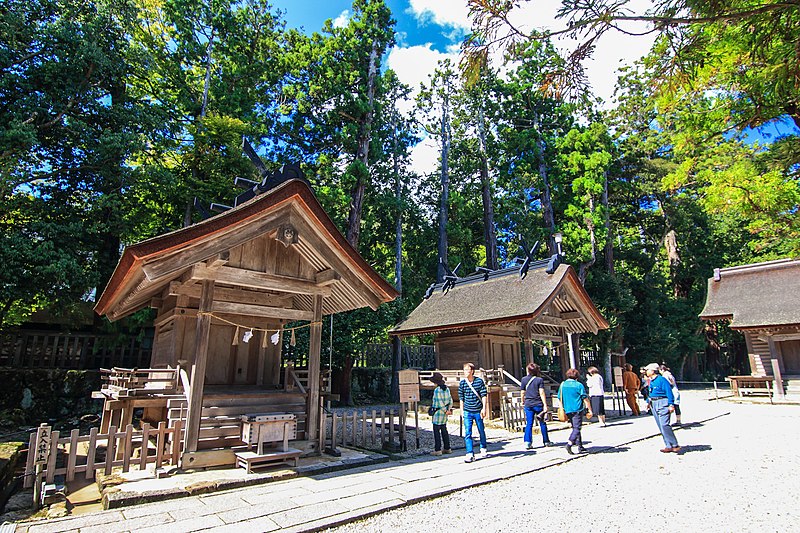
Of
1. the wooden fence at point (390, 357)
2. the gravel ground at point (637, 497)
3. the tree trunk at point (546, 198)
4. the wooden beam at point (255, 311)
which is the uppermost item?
the tree trunk at point (546, 198)

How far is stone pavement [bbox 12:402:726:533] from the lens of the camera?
4.75 metres

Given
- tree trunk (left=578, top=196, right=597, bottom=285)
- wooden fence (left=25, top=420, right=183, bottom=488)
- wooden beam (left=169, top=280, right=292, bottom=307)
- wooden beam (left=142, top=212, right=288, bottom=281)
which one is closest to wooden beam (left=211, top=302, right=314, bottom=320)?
wooden beam (left=169, top=280, right=292, bottom=307)

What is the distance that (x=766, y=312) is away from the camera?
20.9 m

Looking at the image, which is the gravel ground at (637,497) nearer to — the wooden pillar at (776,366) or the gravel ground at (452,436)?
the gravel ground at (452,436)

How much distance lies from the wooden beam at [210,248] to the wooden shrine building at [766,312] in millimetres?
23991

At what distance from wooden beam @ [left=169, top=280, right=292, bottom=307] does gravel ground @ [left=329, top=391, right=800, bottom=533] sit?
5825mm

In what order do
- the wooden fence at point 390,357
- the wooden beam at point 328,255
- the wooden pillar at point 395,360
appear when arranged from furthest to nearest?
1. the wooden fence at point 390,357
2. the wooden pillar at point 395,360
3. the wooden beam at point 328,255

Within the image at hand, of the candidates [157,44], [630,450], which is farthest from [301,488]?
[157,44]

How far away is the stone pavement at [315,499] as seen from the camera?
4750mm

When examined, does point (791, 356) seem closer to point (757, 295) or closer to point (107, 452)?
point (757, 295)

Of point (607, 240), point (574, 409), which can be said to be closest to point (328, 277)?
point (574, 409)

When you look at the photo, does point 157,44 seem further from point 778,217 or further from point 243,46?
point 778,217

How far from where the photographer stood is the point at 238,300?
9.22m

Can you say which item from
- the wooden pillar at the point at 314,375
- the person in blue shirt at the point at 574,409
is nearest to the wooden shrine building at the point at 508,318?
the person in blue shirt at the point at 574,409
